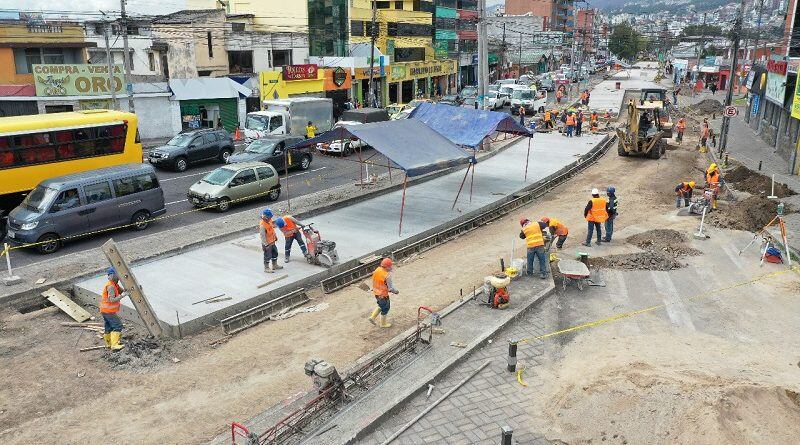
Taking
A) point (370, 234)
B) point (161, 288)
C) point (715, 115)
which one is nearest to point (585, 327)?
point (370, 234)

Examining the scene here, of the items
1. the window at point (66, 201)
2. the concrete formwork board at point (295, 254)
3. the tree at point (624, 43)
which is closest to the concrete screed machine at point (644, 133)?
the concrete formwork board at point (295, 254)

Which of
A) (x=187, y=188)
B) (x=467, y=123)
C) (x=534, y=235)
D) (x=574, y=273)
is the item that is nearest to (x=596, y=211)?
(x=574, y=273)

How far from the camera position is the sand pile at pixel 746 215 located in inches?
706

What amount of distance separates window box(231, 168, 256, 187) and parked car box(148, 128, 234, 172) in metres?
7.20

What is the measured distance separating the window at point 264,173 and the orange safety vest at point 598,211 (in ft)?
36.3

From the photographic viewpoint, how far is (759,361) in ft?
33.0

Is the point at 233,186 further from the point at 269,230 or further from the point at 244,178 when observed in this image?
the point at 269,230

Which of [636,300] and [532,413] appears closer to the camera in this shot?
[532,413]

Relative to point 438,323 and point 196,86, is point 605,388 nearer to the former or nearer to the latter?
point 438,323

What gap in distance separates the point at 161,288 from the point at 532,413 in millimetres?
8223

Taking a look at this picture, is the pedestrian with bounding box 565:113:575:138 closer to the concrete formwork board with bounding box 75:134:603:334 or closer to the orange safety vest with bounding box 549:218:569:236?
the concrete formwork board with bounding box 75:134:603:334

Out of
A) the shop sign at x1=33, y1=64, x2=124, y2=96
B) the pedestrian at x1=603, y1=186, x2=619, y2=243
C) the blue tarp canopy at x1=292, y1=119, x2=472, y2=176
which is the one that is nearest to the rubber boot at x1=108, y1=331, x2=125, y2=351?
the blue tarp canopy at x1=292, y1=119, x2=472, y2=176

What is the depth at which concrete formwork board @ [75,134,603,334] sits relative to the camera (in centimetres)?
1203

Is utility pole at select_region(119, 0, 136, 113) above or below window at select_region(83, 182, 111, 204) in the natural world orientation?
above
